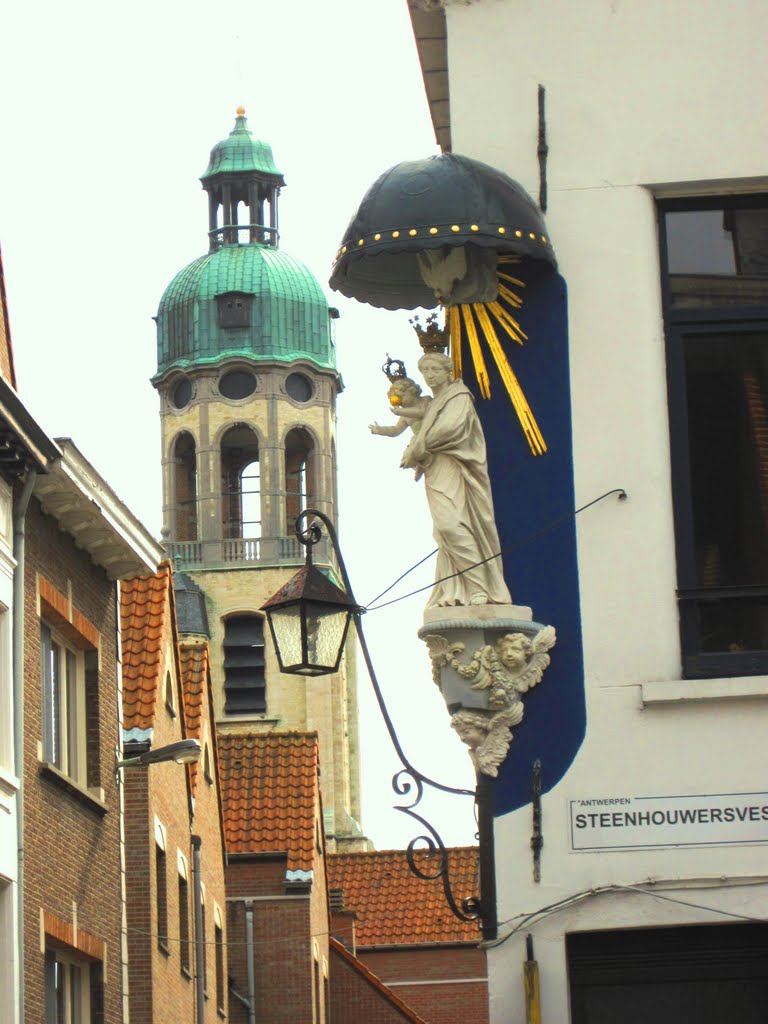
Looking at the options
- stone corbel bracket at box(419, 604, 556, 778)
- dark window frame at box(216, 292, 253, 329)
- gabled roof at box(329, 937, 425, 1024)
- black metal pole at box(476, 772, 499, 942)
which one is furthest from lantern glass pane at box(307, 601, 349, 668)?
dark window frame at box(216, 292, 253, 329)

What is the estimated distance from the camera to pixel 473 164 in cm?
1245

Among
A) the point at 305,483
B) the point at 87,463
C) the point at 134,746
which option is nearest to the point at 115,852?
the point at 134,746

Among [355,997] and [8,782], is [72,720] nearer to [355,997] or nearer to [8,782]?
[8,782]

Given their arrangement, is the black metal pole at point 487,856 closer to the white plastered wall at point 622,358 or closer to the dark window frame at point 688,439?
the white plastered wall at point 622,358

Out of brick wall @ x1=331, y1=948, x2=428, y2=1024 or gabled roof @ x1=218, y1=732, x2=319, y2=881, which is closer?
gabled roof @ x1=218, y1=732, x2=319, y2=881

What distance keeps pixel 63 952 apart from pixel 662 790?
13544 millimetres

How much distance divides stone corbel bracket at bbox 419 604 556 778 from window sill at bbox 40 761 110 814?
1152cm

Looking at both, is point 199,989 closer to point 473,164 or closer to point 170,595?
point 170,595

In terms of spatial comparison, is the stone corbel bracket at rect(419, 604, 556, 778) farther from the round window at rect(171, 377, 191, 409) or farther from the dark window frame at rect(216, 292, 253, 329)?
the dark window frame at rect(216, 292, 253, 329)

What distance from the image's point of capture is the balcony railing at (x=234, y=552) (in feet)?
309

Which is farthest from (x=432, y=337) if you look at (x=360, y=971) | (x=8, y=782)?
(x=360, y=971)

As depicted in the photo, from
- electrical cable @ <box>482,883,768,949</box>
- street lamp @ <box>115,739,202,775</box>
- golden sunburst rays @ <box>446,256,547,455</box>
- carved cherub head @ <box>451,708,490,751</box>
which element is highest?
golden sunburst rays @ <box>446,256,547,455</box>

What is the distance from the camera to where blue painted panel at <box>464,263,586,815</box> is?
12023mm

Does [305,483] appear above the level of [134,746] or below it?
above
